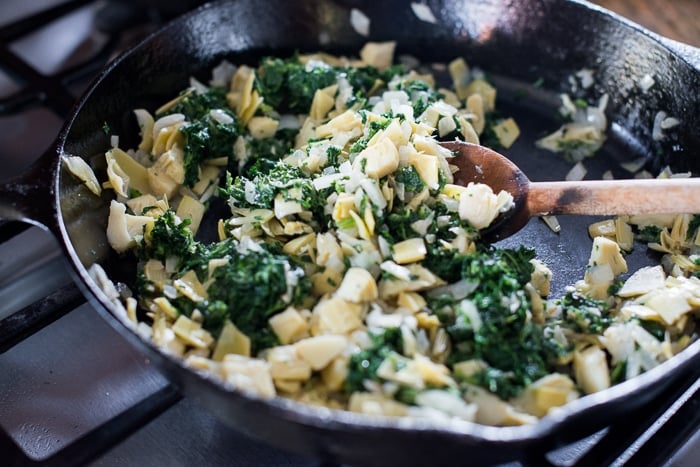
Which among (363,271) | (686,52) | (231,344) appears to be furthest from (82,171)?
(686,52)

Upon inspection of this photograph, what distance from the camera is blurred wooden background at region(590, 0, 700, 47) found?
7.55ft

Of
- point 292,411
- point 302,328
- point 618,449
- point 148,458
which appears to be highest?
point 292,411

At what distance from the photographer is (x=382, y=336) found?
4.20 ft

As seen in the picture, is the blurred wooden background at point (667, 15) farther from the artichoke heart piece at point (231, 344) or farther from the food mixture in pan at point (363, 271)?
the artichoke heart piece at point (231, 344)

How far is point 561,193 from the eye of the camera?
4.97 feet

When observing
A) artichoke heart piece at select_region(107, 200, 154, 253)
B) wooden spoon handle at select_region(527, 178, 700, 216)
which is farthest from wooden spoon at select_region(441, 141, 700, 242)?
artichoke heart piece at select_region(107, 200, 154, 253)

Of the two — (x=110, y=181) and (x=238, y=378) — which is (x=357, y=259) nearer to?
(x=238, y=378)

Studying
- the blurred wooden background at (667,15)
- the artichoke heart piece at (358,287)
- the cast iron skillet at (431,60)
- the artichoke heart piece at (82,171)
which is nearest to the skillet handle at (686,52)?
the cast iron skillet at (431,60)

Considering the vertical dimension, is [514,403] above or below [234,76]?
below

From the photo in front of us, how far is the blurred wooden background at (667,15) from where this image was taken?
7.55ft

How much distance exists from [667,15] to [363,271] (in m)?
1.64

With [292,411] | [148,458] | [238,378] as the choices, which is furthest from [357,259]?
[148,458]

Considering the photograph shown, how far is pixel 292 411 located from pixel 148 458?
1.83ft

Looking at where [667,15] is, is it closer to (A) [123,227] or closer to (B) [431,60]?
(B) [431,60]
